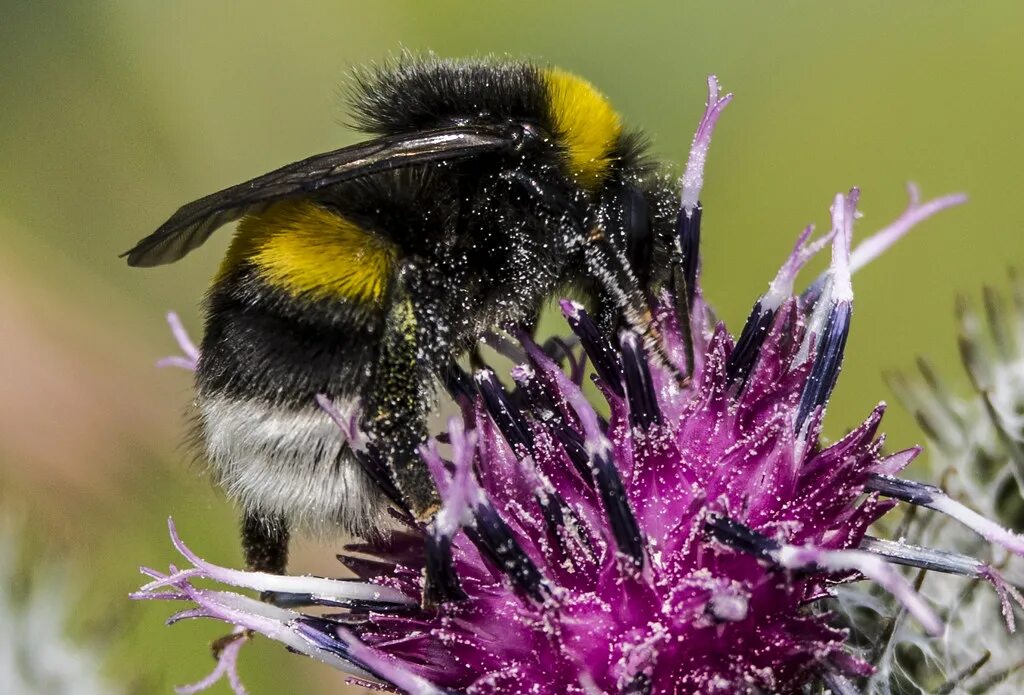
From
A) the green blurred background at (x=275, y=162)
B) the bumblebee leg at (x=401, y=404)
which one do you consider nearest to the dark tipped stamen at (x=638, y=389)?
the bumblebee leg at (x=401, y=404)

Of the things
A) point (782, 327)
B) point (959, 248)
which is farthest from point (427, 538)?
point (959, 248)

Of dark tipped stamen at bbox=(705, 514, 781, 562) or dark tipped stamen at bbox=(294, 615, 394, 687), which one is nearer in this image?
dark tipped stamen at bbox=(705, 514, 781, 562)

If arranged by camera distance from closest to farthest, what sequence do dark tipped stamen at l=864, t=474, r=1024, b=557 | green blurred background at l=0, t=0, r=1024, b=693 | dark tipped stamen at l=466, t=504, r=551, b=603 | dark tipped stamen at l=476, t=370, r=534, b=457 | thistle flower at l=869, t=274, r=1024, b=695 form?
dark tipped stamen at l=466, t=504, r=551, b=603
dark tipped stamen at l=864, t=474, r=1024, b=557
dark tipped stamen at l=476, t=370, r=534, b=457
thistle flower at l=869, t=274, r=1024, b=695
green blurred background at l=0, t=0, r=1024, b=693

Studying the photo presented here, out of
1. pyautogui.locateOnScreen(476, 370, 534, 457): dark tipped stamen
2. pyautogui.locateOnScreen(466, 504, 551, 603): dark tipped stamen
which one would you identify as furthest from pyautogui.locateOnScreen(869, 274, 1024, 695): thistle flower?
pyautogui.locateOnScreen(476, 370, 534, 457): dark tipped stamen

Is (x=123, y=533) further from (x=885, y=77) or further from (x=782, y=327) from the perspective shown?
(x=885, y=77)

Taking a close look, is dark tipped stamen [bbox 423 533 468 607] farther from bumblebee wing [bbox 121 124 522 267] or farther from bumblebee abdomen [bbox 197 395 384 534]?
bumblebee wing [bbox 121 124 522 267]

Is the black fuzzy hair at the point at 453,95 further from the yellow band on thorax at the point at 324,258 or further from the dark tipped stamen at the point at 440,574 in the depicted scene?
the dark tipped stamen at the point at 440,574

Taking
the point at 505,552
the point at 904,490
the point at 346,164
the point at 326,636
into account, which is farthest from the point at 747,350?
the point at 326,636
